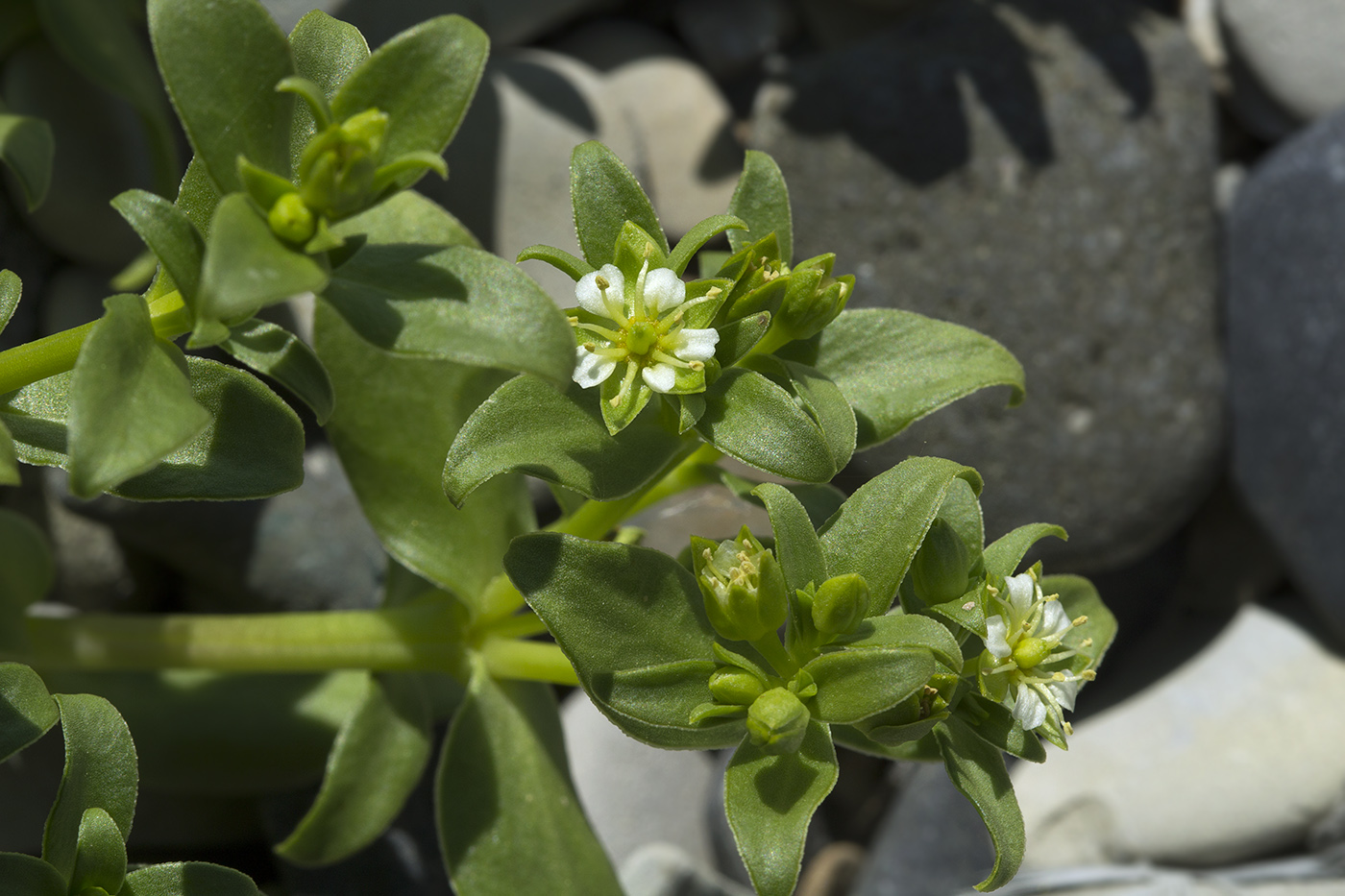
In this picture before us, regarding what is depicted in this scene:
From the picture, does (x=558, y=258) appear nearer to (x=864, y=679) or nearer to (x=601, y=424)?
(x=601, y=424)

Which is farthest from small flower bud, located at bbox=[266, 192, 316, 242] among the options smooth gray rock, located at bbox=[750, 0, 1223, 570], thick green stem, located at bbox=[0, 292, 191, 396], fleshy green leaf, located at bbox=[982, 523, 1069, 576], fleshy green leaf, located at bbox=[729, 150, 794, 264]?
smooth gray rock, located at bbox=[750, 0, 1223, 570]

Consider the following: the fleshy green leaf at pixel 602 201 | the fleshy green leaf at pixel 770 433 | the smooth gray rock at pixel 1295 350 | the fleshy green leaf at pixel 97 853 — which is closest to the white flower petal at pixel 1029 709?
the fleshy green leaf at pixel 770 433

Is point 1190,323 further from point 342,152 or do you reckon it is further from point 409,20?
point 342,152

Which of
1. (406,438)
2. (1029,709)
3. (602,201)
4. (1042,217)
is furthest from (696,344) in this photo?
(1042,217)

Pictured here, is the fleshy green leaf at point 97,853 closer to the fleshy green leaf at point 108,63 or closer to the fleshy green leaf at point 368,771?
the fleshy green leaf at point 368,771

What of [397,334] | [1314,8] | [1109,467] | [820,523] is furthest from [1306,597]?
[397,334]

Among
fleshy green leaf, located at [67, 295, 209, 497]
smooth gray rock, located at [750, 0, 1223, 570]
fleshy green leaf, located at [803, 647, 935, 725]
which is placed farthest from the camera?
smooth gray rock, located at [750, 0, 1223, 570]

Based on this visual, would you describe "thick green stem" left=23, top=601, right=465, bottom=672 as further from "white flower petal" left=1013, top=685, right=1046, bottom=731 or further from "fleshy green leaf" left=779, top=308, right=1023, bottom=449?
"white flower petal" left=1013, top=685, right=1046, bottom=731
